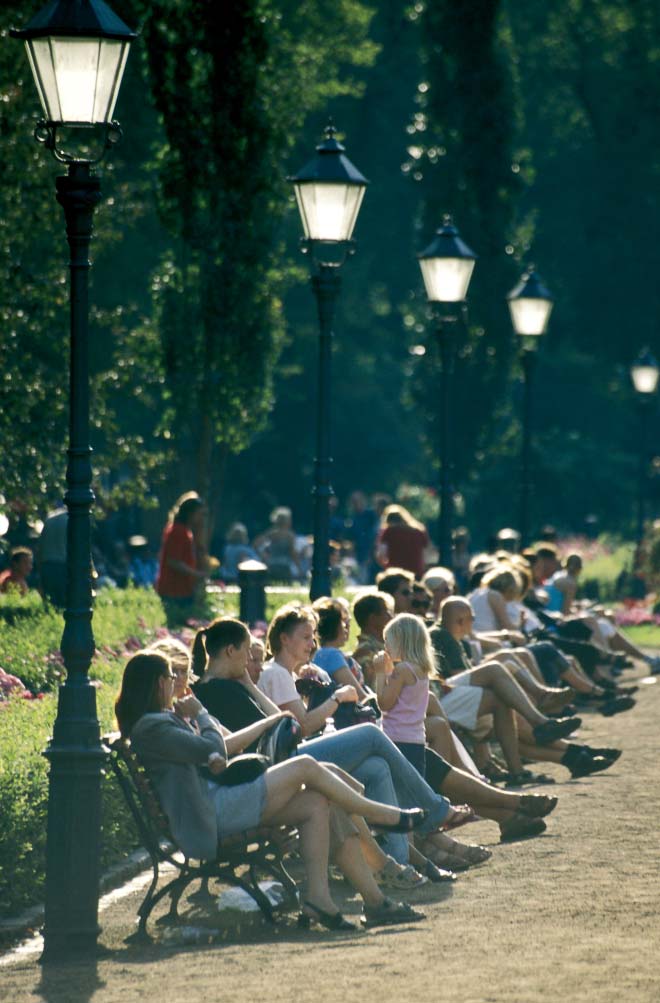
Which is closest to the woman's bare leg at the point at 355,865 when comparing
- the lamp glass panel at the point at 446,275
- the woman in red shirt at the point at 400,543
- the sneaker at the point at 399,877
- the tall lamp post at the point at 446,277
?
the sneaker at the point at 399,877

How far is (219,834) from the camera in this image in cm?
873

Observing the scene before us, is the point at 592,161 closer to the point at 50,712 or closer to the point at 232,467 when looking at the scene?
the point at 232,467

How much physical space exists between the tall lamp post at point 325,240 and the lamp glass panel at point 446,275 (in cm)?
377

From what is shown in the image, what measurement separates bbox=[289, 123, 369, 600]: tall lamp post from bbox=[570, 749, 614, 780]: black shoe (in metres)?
1.93

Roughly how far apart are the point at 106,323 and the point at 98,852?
15.9m

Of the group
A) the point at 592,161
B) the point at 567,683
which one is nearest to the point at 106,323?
the point at 567,683

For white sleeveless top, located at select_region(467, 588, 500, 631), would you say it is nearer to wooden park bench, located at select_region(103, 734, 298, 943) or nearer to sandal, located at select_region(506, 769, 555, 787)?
sandal, located at select_region(506, 769, 555, 787)

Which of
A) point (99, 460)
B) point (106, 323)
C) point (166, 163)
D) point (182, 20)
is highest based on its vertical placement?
point (182, 20)

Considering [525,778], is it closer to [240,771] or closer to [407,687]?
[407,687]

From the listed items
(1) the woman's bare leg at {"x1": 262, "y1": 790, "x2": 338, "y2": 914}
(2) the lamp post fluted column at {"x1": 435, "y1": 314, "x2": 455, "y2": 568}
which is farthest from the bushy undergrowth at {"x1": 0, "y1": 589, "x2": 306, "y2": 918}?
(2) the lamp post fluted column at {"x1": 435, "y1": 314, "x2": 455, "y2": 568}

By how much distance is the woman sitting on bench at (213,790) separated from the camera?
8.57 m

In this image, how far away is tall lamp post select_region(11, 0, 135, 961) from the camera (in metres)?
8.31

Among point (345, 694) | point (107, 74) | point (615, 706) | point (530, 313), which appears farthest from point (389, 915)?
point (530, 313)

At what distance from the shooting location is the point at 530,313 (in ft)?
73.2
